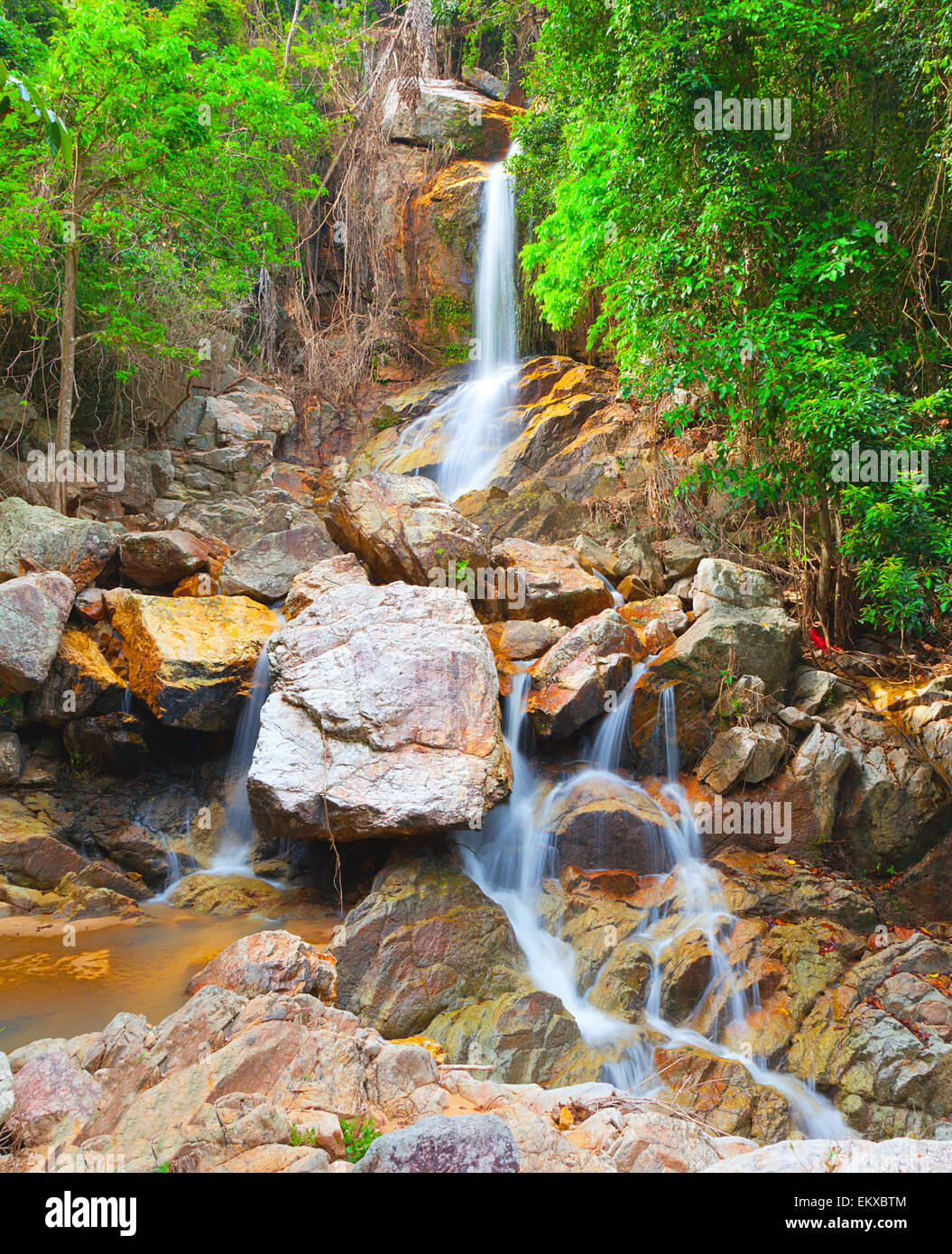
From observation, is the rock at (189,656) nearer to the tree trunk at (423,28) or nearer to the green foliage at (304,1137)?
the green foliage at (304,1137)

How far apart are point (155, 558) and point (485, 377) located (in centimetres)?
945

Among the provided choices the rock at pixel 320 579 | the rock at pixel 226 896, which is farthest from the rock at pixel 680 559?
the rock at pixel 226 896

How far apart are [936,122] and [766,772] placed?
6.47 m

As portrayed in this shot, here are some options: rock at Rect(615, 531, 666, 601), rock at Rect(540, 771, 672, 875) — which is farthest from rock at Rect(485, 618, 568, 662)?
rock at Rect(540, 771, 672, 875)

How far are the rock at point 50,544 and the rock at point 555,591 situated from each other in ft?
15.9

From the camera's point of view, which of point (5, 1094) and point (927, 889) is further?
point (927, 889)

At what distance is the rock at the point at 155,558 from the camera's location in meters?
9.09

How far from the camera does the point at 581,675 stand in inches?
300

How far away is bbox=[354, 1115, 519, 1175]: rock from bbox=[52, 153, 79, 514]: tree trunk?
1049 cm

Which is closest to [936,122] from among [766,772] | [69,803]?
[766,772]

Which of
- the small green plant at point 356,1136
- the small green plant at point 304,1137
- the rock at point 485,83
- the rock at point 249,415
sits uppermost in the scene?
the rock at point 485,83

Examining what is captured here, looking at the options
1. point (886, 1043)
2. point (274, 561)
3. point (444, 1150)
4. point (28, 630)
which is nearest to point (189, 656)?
point (28, 630)

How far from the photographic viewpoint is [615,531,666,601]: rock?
9594 mm

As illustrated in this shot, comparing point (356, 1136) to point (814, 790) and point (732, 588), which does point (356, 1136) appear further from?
point (732, 588)
